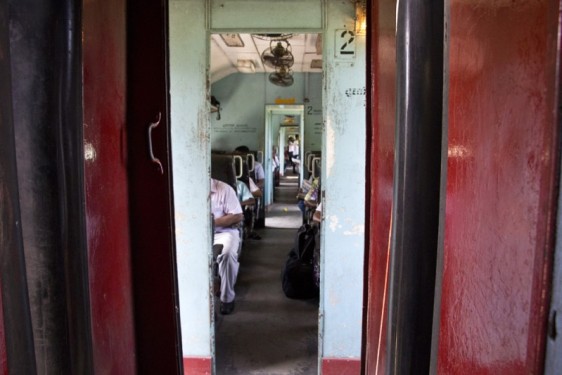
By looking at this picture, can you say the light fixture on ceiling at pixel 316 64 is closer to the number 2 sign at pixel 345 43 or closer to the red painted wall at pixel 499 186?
the number 2 sign at pixel 345 43

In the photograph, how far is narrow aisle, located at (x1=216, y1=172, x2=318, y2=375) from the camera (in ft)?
12.1

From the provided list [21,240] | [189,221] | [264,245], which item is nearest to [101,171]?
[21,240]

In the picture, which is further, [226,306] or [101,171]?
[226,306]

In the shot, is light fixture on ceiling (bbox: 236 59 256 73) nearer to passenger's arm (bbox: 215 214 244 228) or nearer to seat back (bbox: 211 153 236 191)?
seat back (bbox: 211 153 236 191)

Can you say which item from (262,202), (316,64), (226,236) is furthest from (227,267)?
(316,64)

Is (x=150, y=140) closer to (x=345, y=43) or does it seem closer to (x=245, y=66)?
(x=345, y=43)

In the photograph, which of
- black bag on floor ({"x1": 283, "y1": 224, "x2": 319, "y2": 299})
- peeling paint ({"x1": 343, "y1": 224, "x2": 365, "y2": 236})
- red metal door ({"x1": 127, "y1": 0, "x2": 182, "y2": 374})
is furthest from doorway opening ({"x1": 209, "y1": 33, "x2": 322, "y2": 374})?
red metal door ({"x1": 127, "y1": 0, "x2": 182, "y2": 374})

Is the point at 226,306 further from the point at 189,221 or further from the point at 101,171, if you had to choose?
the point at 101,171

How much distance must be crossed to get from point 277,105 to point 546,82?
8.50 m

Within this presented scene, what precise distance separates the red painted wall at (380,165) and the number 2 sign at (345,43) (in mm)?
1495

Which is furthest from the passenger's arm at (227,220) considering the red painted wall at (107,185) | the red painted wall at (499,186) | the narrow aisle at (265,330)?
the red painted wall at (499,186)

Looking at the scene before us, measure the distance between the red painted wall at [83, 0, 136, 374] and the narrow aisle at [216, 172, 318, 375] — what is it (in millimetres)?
2415

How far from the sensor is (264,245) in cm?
759

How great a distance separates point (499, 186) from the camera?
58cm
